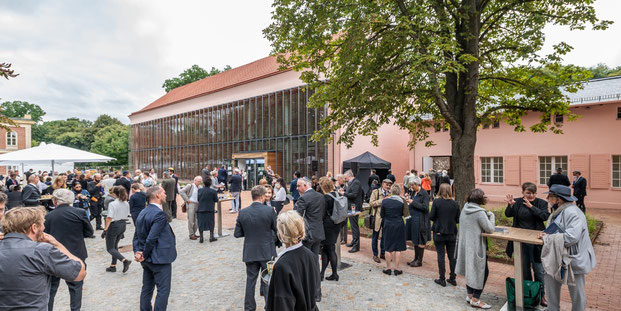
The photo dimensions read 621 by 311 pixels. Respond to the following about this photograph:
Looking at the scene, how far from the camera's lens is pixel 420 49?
750cm

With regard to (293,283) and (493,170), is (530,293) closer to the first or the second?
(293,283)

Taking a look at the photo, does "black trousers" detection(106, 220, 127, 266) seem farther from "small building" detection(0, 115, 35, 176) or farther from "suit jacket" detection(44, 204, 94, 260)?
"small building" detection(0, 115, 35, 176)

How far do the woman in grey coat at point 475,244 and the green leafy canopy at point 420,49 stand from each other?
3.34m

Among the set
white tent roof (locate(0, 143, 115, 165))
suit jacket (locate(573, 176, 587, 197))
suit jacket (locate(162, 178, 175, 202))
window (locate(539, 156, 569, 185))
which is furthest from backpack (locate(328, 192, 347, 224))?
window (locate(539, 156, 569, 185))

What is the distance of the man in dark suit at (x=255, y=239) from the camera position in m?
4.37

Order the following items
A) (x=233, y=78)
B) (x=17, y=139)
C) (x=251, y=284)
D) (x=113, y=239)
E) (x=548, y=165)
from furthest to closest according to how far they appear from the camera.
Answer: (x=17, y=139)
(x=233, y=78)
(x=548, y=165)
(x=113, y=239)
(x=251, y=284)

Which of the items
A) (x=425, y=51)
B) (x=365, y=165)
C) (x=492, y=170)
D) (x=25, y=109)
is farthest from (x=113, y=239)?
(x=25, y=109)

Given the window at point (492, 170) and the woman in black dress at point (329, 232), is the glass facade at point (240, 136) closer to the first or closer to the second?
the window at point (492, 170)

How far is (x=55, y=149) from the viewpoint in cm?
1333

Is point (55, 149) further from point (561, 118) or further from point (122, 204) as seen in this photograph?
point (561, 118)

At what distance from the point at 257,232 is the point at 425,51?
19.3 ft

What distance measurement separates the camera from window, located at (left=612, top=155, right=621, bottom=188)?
13.9 m

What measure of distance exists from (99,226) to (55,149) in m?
5.35

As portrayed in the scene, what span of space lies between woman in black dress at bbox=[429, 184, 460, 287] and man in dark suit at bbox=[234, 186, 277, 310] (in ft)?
9.12
